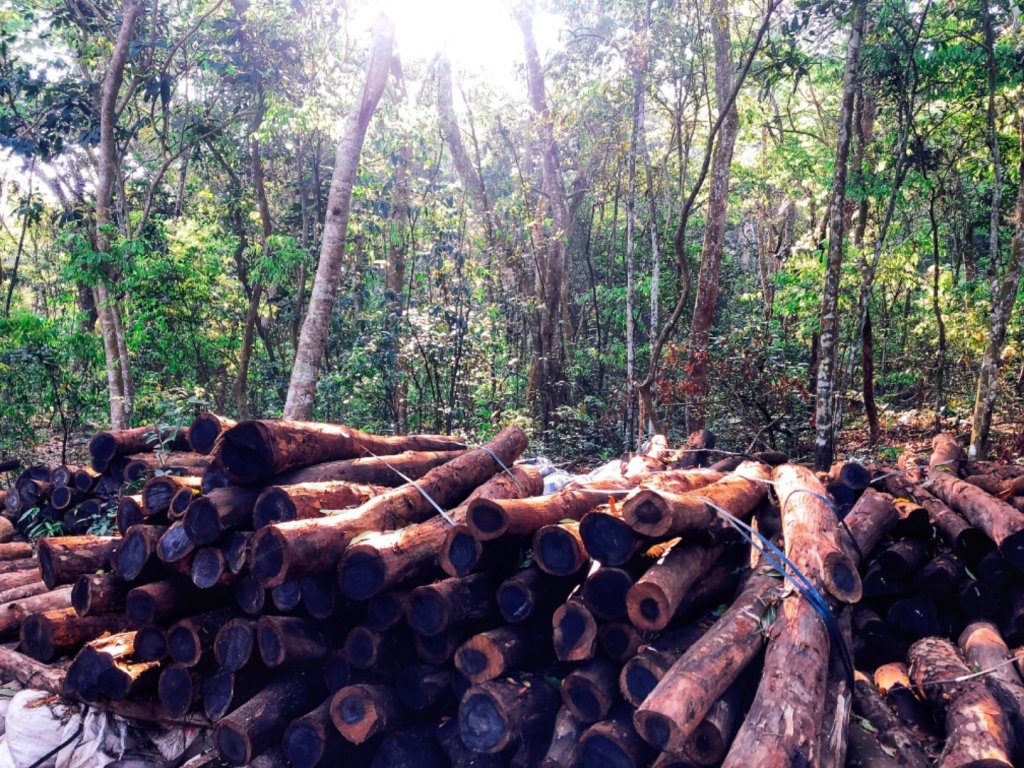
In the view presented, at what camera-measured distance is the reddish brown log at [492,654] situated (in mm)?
3547

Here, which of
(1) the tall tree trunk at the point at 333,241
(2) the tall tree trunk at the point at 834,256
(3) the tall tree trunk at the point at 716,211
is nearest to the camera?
(2) the tall tree trunk at the point at 834,256

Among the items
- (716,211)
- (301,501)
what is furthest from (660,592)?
(716,211)

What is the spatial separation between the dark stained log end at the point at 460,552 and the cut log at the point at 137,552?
1.77 meters

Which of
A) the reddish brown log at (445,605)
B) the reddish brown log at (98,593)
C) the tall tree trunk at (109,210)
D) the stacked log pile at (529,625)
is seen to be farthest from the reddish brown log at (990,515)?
the tall tree trunk at (109,210)

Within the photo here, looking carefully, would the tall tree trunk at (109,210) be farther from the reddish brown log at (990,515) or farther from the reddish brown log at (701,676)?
the reddish brown log at (990,515)

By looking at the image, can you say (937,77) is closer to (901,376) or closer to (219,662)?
(901,376)

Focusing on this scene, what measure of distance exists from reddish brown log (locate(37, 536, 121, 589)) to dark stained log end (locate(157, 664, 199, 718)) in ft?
3.12

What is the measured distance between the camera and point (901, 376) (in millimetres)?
15500

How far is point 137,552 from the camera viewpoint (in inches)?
163

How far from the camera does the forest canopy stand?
988 cm

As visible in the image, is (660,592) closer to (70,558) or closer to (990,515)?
(990,515)

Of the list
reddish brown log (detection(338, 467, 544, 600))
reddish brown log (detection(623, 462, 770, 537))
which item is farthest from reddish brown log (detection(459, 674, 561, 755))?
reddish brown log (detection(623, 462, 770, 537))

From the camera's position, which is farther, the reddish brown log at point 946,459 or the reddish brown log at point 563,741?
the reddish brown log at point 946,459

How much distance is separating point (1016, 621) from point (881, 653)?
837mm
